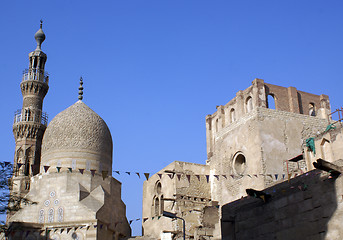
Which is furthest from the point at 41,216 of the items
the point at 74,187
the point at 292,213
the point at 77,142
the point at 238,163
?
the point at 292,213

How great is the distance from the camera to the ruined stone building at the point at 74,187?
72.9ft

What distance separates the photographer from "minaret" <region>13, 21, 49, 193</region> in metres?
30.2

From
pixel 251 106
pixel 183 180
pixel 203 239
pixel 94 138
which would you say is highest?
pixel 251 106

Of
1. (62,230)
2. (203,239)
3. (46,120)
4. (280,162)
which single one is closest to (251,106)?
(280,162)

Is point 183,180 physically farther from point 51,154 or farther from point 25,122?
point 25,122

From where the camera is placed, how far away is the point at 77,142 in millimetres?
25281

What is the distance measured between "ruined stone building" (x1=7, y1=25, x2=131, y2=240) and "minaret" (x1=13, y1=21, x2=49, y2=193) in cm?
62

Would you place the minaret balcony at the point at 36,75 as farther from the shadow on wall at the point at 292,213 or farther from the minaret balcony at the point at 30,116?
the shadow on wall at the point at 292,213

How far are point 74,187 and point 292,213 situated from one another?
14.7 metres

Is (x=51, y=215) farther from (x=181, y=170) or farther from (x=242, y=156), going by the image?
(x=242, y=156)

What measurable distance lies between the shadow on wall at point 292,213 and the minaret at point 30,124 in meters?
19.9

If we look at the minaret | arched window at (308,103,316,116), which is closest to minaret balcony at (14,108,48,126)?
the minaret

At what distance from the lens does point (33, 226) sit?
22406mm

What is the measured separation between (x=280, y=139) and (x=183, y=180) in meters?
6.04
